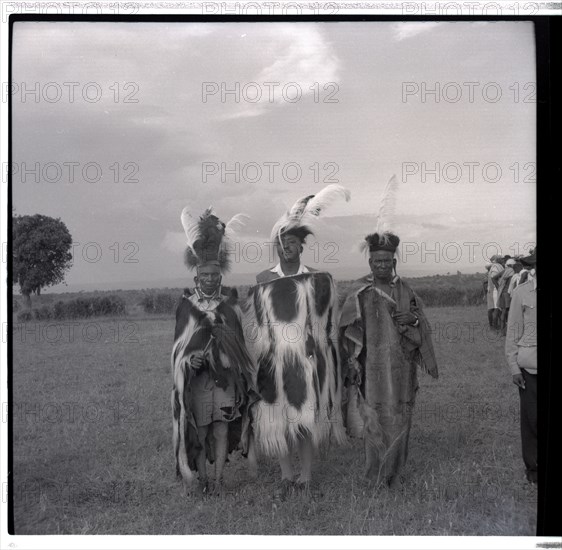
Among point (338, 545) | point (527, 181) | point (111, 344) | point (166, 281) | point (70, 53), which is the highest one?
point (70, 53)

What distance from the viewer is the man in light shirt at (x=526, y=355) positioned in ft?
16.5

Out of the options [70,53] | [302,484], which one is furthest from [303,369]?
[70,53]

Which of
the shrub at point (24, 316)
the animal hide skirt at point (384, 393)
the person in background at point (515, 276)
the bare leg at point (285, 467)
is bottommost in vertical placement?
the bare leg at point (285, 467)

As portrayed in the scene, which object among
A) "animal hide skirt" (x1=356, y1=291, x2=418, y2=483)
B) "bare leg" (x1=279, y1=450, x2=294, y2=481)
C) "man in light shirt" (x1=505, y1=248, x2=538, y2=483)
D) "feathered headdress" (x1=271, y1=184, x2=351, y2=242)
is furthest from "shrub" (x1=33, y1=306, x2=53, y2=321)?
"man in light shirt" (x1=505, y1=248, x2=538, y2=483)

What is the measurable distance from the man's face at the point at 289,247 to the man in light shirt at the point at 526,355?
4.26ft

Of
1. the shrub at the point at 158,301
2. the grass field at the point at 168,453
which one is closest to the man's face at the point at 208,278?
the shrub at the point at 158,301

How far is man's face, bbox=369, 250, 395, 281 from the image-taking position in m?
5.07

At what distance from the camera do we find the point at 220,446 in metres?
5.11

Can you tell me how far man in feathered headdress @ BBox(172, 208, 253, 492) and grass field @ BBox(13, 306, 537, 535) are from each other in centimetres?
9

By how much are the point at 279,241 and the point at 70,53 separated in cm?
164

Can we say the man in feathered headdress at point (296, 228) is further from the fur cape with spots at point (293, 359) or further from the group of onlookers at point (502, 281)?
the group of onlookers at point (502, 281)

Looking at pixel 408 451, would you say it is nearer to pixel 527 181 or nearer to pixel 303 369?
pixel 303 369

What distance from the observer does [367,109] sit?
5.03 meters
